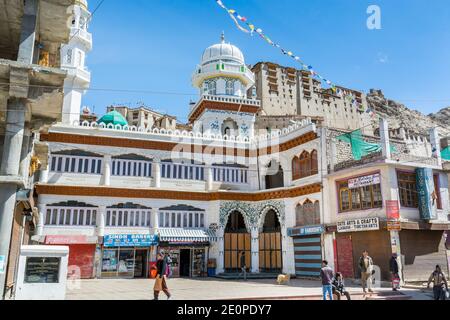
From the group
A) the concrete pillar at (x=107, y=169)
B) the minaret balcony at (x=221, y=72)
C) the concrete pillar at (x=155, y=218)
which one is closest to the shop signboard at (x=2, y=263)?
the concrete pillar at (x=107, y=169)

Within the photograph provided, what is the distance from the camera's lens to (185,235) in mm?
23031

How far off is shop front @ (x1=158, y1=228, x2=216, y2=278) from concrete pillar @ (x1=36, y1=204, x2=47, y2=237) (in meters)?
6.44

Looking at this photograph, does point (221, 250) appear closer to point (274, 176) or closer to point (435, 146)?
point (274, 176)

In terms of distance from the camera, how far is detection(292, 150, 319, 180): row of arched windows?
73.5 ft

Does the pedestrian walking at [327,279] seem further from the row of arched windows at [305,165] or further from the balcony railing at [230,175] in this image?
the balcony railing at [230,175]

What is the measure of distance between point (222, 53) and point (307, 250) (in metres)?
17.9

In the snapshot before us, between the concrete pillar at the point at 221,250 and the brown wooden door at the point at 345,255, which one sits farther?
the concrete pillar at the point at 221,250

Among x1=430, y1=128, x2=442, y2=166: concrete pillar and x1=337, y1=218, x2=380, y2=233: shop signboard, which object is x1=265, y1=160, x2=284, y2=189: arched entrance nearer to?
x1=337, y1=218, x2=380, y2=233: shop signboard

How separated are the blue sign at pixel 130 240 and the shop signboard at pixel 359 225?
10.6 m

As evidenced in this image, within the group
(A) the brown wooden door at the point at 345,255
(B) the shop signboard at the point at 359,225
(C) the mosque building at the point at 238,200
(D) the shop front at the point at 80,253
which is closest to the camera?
(B) the shop signboard at the point at 359,225

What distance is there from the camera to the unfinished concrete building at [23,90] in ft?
29.3

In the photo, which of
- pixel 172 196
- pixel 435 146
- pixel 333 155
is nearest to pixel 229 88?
pixel 172 196
